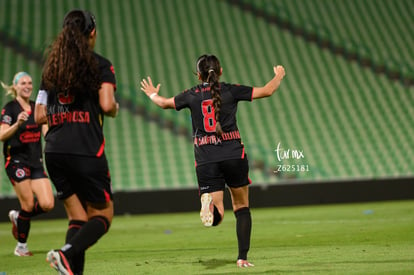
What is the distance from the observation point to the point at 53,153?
500cm

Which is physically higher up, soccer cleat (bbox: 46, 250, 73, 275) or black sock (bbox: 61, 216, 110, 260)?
black sock (bbox: 61, 216, 110, 260)

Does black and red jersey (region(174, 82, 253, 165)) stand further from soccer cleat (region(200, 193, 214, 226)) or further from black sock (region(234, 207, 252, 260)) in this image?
black sock (region(234, 207, 252, 260))

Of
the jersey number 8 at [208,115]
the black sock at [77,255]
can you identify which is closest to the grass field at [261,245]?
the jersey number 8 at [208,115]

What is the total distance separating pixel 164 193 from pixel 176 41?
26.1ft

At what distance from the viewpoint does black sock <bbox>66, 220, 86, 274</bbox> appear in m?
5.09

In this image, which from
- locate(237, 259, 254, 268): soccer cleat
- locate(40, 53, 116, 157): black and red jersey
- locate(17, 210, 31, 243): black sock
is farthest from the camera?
locate(17, 210, 31, 243): black sock

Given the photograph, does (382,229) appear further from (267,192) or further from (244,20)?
(244,20)

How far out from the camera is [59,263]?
4684 mm

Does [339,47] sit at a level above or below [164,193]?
above

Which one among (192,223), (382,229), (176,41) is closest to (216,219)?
(382,229)

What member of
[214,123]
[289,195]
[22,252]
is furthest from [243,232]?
[289,195]

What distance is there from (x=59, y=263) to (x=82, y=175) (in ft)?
2.04

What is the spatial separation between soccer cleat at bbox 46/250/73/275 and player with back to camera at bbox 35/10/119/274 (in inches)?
4.9

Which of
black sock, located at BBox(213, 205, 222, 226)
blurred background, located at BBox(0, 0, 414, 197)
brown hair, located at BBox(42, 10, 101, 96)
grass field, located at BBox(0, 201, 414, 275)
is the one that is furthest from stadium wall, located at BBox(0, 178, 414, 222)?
brown hair, located at BBox(42, 10, 101, 96)
